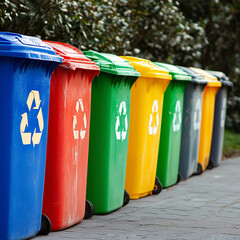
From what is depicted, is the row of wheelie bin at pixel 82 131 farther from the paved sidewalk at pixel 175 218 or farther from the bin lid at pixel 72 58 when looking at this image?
the paved sidewalk at pixel 175 218

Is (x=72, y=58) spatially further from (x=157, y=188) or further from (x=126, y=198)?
(x=157, y=188)

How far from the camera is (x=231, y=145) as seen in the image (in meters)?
14.4

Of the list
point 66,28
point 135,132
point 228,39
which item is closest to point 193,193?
point 135,132

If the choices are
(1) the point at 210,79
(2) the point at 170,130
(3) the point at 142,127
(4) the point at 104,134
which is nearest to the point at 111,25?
(1) the point at 210,79

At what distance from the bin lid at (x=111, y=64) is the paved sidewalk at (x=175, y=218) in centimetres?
134

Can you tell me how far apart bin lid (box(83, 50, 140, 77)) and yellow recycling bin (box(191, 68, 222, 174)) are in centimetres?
342

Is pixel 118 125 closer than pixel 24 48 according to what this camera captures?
No

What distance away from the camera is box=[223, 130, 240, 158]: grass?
13.3 m

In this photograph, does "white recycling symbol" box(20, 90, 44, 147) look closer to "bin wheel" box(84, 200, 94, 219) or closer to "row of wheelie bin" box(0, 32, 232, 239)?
"row of wheelie bin" box(0, 32, 232, 239)

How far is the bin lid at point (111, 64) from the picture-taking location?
20.1 feet

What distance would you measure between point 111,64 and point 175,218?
1.53 metres

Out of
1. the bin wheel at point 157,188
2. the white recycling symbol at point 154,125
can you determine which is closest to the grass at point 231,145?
the bin wheel at point 157,188

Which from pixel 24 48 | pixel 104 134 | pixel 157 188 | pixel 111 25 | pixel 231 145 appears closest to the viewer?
pixel 24 48

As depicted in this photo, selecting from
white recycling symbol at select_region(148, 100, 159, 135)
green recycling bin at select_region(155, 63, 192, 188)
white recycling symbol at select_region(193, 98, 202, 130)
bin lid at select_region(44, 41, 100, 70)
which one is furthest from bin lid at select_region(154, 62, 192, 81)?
bin lid at select_region(44, 41, 100, 70)
